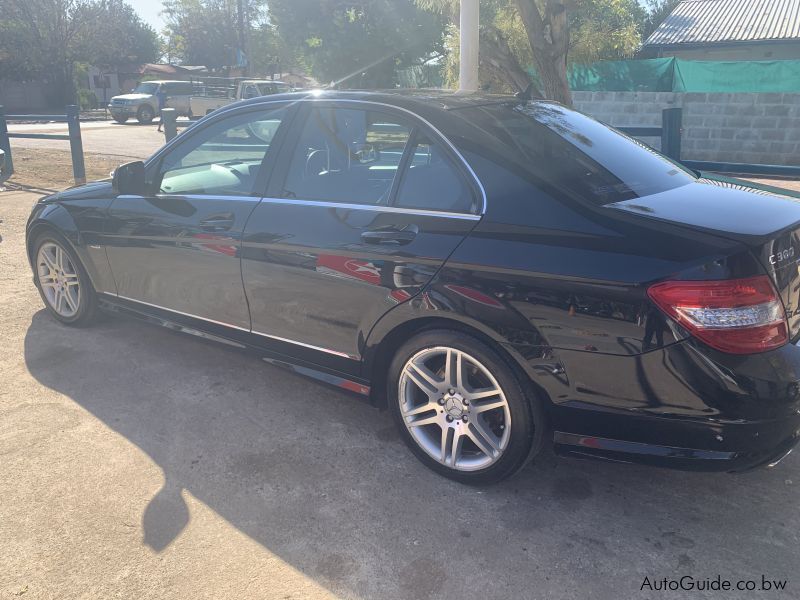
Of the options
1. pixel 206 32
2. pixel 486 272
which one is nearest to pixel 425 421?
pixel 486 272

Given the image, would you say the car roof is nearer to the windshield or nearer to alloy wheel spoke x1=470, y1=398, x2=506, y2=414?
alloy wheel spoke x1=470, y1=398, x2=506, y2=414

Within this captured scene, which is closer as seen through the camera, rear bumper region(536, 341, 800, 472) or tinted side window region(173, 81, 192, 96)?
rear bumper region(536, 341, 800, 472)

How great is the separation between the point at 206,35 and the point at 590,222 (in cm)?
6775

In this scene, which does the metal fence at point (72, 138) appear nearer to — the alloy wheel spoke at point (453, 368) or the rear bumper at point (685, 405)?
the alloy wheel spoke at point (453, 368)

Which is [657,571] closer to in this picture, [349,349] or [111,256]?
[349,349]

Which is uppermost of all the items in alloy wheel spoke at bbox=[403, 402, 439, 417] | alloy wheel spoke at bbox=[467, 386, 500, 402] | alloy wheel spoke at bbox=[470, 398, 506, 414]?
alloy wheel spoke at bbox=[467, 386, 500, 402]

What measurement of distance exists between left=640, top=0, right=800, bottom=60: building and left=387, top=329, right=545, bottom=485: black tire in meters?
24.9

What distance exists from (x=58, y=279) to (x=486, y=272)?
3490 mm

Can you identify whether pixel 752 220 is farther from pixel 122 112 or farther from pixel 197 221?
pixel 122 112

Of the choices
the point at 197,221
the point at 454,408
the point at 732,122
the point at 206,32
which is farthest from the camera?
the point at 206,32

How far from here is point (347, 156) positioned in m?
3.47

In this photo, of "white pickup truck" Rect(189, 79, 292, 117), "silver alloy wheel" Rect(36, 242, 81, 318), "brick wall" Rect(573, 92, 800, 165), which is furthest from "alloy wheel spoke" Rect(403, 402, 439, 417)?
"white pickup truck" Rect(189, 79, 292, 117)

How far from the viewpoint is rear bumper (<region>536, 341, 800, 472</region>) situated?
7.95ft

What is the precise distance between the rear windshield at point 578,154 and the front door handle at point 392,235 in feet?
1.76
